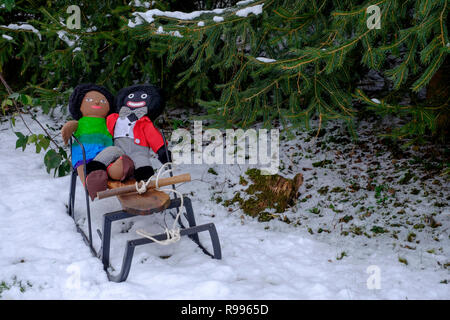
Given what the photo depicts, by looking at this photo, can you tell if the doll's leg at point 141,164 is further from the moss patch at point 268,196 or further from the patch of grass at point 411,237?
the patch of grass at point 411,237

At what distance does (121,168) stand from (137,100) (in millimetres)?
757

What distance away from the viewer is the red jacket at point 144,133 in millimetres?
3803

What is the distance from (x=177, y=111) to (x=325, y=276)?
15.3 feet

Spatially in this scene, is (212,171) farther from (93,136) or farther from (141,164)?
(93,136)

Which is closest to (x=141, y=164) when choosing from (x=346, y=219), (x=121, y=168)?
(x=121, y=168)

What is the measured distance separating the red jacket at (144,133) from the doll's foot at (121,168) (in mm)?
326

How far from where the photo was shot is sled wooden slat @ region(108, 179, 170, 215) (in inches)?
121

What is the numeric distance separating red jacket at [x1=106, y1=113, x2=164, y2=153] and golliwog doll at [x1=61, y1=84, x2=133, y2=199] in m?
0.09

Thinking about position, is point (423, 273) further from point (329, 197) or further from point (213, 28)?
point (213, 28)

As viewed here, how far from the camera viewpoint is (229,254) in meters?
3.62

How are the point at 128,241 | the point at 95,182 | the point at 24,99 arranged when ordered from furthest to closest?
1. the point at 24,99
2. the point at 95,182
3. the point at 128,241

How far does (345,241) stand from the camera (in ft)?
12.8

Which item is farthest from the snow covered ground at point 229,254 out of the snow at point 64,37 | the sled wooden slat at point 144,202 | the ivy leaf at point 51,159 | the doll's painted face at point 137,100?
the snow at point 64,37

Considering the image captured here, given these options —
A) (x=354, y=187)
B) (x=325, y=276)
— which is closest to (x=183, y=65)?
(x=354, y=187)
